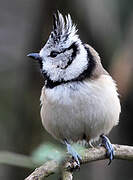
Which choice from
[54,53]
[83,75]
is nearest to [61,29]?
[54,53]

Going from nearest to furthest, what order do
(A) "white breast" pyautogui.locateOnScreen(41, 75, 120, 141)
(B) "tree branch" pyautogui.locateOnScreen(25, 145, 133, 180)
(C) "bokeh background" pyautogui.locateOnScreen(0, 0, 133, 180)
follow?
(B) "tree branch" pyautogui.locateOnScreen(25, 145, 133, 180) < (A) "white breast" pyautogui.locateOnScreen(41, 75, 120, 141) < (C) "bokeh background" pyautogui.locateOnScreen(0, 0, 133, 180)

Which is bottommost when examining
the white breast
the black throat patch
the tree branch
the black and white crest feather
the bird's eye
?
the tree branch

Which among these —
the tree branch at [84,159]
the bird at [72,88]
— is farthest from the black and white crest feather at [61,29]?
the tree branch at [84,159]

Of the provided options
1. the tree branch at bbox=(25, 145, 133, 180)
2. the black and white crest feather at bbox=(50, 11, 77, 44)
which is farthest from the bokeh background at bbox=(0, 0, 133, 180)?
the tree branch at bbox=(25, 145, 133, 180)

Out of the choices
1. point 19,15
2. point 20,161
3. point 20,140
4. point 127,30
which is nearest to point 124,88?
point 127,30

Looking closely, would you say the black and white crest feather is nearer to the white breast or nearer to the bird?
the bird

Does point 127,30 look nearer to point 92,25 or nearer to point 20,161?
point 92,25
